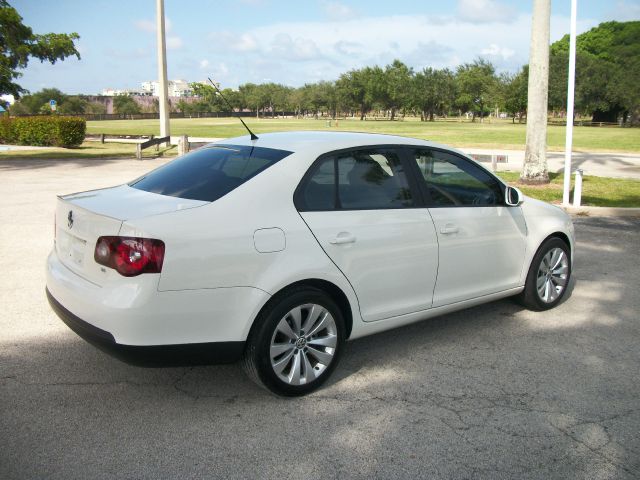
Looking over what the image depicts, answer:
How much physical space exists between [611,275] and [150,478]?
587 centimetres

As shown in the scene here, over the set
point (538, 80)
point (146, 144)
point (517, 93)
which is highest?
point (517, 93)

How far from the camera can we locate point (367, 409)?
391 cm

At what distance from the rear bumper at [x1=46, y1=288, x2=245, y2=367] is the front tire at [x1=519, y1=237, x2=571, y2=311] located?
305cm

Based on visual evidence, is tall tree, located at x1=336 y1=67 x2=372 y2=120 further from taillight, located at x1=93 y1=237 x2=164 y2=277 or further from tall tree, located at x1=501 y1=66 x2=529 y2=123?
taillight, located at x1=93 y1=237 x2=164 y2=277

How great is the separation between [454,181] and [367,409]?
2085 mm

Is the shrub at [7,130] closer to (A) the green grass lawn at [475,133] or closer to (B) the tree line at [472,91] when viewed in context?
(A) the green grass lawn at [475,133]

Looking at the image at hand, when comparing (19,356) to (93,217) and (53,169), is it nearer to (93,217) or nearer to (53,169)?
(93,217)

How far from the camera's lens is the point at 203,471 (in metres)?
3.21

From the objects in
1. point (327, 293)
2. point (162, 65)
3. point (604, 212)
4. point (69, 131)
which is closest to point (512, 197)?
point (327, 293)

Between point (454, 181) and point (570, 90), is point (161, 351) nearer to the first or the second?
point (454, 181)

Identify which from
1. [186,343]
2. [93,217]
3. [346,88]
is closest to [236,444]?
[186,343]

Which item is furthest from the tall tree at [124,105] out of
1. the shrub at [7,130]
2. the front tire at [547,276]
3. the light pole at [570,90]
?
the front tire at [547,276]

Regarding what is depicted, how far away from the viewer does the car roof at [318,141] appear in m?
4.30

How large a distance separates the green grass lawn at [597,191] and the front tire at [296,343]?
9525 millimetres
